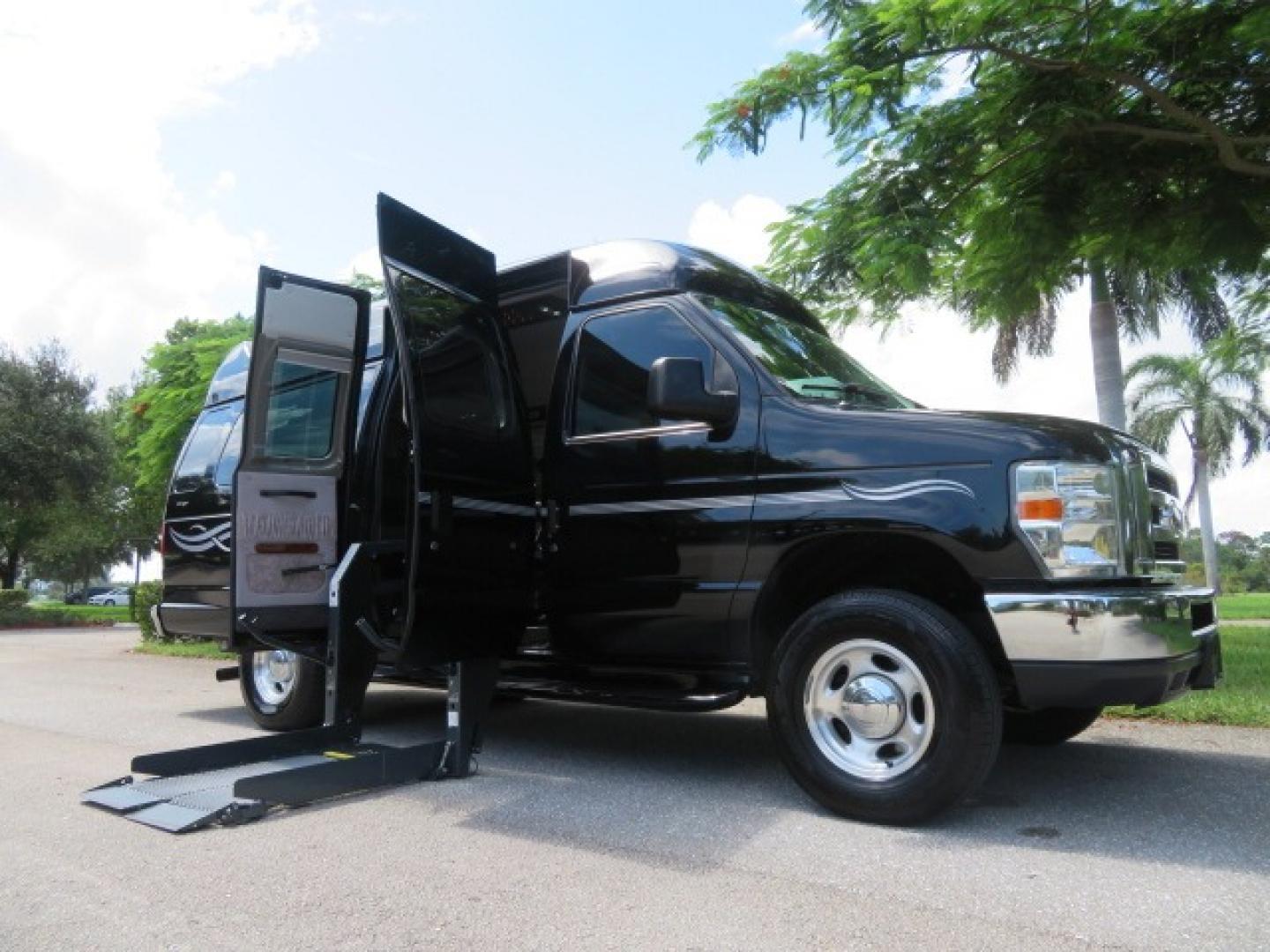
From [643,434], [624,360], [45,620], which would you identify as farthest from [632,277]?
[45,620]

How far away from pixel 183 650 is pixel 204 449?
809 cm

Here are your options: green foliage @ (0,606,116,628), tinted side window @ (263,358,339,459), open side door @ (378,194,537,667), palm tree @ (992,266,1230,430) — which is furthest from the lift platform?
green foliage @ (0,606,116,628)

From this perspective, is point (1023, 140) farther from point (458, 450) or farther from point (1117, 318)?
point (1117, 318)

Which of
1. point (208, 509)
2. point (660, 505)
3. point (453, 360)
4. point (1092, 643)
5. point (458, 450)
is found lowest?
point (1092, 643)

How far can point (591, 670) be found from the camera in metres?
5.00

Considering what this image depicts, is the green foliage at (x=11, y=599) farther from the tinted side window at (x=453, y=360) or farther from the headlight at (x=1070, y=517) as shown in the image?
the headlight at (x=1070, y=517)

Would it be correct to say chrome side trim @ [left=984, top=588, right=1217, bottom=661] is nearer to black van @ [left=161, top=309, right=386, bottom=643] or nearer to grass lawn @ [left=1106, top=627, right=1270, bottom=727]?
grass lawn @ [left=1106, top=627, right=1270, bottom=727]

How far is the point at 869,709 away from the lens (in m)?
3.99

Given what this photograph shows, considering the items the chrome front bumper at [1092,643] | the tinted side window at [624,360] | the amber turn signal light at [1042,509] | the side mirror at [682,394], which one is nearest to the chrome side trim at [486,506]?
the tinted side window at [624,360]

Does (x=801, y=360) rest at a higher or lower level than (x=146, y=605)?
higher

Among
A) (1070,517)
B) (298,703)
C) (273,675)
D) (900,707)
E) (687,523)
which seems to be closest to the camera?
(1070,517)

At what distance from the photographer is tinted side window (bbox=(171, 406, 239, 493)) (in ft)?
23.1

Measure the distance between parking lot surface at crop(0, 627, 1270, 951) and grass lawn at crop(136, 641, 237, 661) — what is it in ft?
24.3

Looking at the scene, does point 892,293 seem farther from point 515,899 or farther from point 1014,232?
point 515,899
